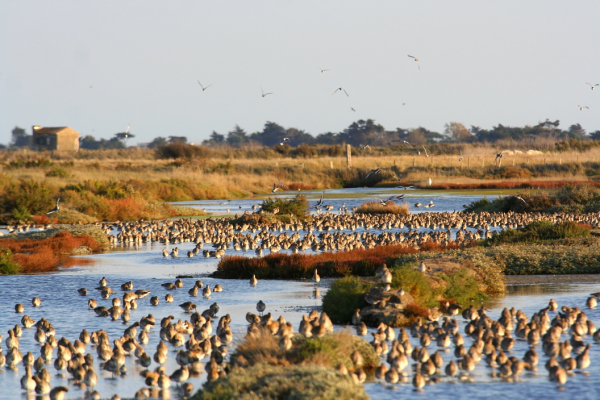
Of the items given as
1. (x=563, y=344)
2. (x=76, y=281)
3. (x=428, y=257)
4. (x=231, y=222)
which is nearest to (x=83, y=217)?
(x=231, y=222)

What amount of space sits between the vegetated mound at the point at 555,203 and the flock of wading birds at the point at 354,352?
2909cm

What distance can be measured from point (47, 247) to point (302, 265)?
1068cm

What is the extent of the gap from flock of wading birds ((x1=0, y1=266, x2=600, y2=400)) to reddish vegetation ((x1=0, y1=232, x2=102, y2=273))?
10.4m

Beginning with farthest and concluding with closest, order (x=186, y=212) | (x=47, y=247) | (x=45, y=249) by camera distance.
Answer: (x=186, y=212) → (x=47, y=247) → (x=45, y=249)

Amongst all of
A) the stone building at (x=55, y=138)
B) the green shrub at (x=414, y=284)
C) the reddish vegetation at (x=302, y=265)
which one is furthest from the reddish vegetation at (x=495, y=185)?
the stone building at (x=55, y=138)

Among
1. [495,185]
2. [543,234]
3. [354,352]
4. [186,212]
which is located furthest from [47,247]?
[495,185]

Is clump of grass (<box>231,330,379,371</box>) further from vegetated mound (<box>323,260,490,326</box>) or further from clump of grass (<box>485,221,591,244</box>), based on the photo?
clump of grass (<box>485,221,591,244</box>)

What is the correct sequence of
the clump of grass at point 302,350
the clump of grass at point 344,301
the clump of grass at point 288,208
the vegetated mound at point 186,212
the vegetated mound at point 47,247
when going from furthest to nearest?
the vegetated mound at point 186,212 → the clump of grass at point 288,208 → the vegetated mound at point 47,247 → the clump of grass at point 344,301 → the clump of grass at point 302,350

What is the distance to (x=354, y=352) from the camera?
10.7 m

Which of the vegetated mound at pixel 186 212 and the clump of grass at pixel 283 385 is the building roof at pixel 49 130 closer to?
the vegetated mound at pixel 186 212

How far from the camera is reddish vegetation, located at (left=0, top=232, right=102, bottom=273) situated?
23828mm

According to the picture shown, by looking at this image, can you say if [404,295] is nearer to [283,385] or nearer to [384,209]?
[283,385]

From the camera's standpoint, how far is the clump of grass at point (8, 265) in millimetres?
22781

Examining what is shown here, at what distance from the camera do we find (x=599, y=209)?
40.0 meters
